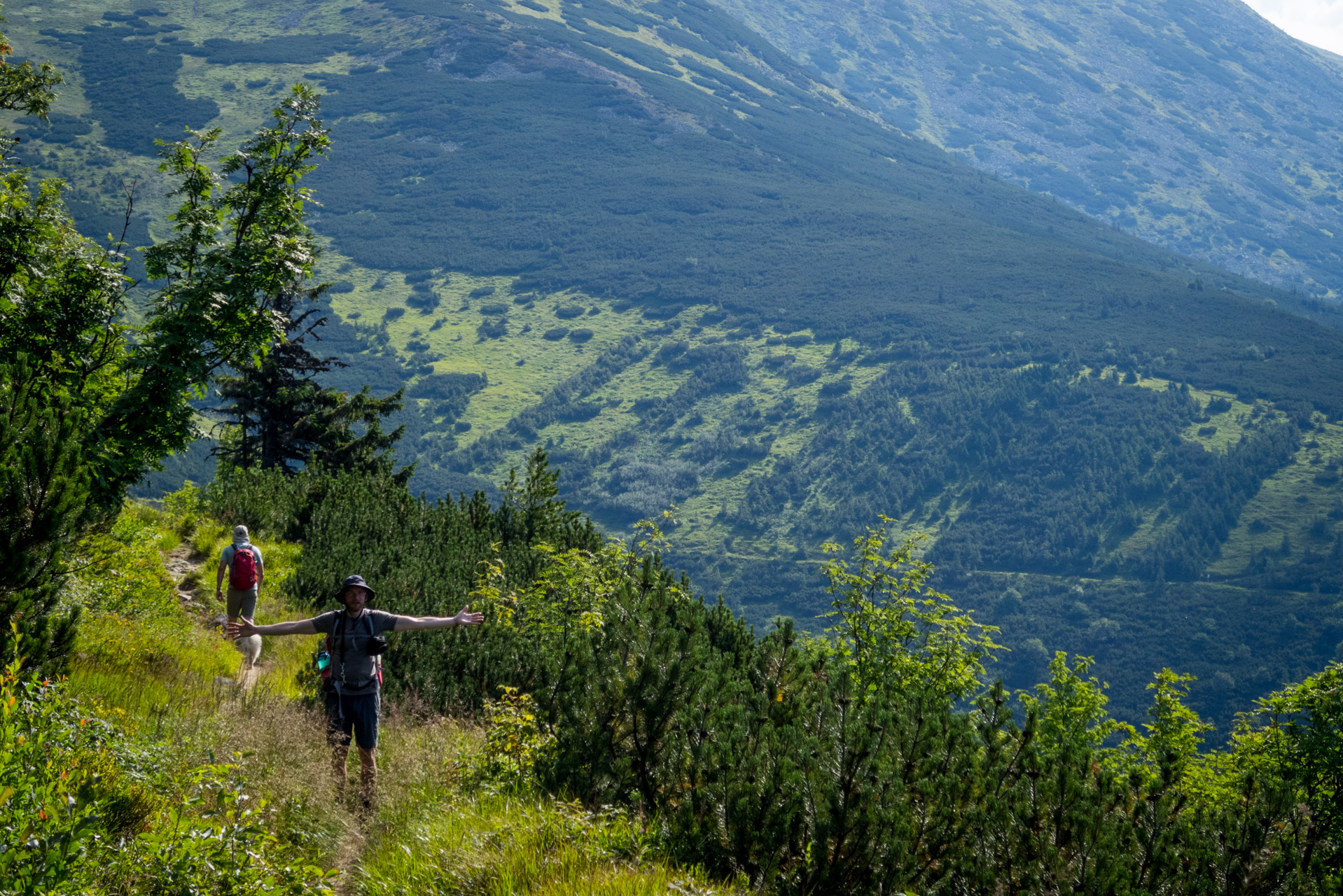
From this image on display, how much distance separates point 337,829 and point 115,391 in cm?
512

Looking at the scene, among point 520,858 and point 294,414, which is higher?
point 520,858

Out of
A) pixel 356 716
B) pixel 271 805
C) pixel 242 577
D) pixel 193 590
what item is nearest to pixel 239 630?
pixel 356 716

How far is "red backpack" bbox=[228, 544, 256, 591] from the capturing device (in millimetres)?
9461

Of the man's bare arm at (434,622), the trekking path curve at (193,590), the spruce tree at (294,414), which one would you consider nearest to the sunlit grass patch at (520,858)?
the man's bare arm at (434,622)

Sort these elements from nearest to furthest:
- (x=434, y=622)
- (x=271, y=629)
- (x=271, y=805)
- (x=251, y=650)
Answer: (x=271, y=805) → (x=271, y=629) → (x=434, y=622) → (x=251, y=650)

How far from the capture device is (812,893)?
4.93 meters

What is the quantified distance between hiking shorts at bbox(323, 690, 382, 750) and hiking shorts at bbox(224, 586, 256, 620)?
3.70 meters

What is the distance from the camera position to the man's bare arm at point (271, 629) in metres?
6.02

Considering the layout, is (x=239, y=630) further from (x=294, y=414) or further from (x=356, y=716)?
(x=294, y=414)

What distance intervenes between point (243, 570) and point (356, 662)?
3884 millimetres

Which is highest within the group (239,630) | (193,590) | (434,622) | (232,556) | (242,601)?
(434,622)

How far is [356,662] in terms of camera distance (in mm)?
6250

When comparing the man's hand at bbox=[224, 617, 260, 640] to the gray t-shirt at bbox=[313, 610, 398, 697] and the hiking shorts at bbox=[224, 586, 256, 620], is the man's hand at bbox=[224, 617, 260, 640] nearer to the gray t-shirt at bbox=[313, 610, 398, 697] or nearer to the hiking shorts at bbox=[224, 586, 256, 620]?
the gray t-shirt at bbox=[313, 610, 398, 697]

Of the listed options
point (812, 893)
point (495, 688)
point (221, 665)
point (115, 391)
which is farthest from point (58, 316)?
point (812, 893)
